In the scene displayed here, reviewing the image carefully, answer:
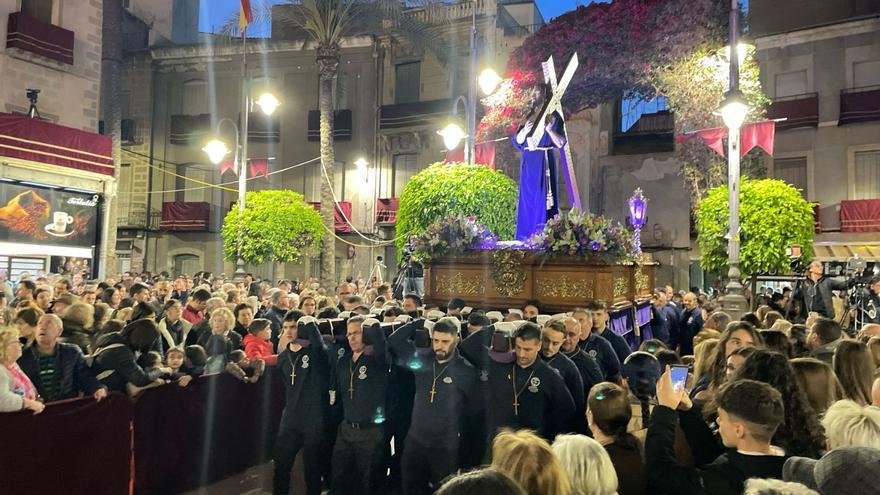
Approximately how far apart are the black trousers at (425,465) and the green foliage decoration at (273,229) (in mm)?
15917

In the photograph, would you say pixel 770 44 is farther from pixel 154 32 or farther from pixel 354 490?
pixel 154 32

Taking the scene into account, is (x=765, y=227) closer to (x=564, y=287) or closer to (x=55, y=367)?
(x=564, y=287)

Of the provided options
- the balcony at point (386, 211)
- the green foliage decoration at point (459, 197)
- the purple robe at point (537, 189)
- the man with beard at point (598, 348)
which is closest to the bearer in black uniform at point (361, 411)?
the man with beard at point (598, 348)

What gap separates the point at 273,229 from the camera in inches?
868

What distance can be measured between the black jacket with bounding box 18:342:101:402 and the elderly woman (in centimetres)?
38

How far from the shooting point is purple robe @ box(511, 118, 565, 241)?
12.1 metres

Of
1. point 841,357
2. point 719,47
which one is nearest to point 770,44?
point 719,47

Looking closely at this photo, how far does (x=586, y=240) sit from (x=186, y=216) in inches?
1047

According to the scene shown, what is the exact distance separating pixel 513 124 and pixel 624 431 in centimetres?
2023

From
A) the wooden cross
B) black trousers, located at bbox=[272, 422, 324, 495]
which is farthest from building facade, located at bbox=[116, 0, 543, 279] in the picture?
black trousers, located at bbox=[272, 422, 324, 495]

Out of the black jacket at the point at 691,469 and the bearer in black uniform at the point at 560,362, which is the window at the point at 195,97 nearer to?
the bearer in black uniform at the point at 560,362

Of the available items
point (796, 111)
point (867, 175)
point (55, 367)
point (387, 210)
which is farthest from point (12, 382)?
point (867, 175)

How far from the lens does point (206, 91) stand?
33.4m

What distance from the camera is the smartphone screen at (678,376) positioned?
140 inches
